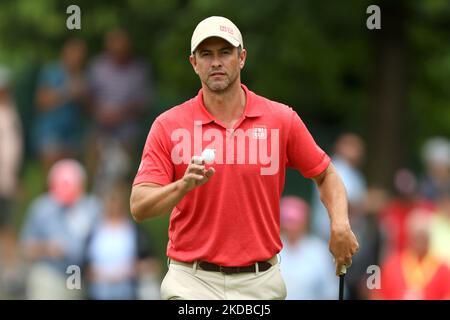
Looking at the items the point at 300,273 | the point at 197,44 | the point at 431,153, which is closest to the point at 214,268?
the point at 197,44

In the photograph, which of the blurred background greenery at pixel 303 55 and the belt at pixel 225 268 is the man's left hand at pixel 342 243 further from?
the blurred background greenery at pixel 303 55

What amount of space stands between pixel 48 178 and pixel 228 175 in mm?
10455

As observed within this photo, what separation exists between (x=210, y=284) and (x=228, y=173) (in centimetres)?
71

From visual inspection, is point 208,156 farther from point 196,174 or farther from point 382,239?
point 382,239

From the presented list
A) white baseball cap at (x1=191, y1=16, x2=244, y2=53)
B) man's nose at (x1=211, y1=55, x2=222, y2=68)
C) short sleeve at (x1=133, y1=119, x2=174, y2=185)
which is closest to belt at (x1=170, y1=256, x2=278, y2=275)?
short sleeve at (x1=133, y1=119, x2=174, y2=185)

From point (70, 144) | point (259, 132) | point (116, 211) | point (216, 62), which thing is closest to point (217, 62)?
point (216, 62)

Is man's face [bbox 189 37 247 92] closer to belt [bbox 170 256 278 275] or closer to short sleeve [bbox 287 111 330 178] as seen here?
short sleeve [bbox 287 111 330 178]

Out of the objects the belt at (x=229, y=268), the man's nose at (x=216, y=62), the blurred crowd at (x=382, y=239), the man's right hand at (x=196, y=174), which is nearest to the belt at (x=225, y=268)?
the belt at (x=229, y=268)

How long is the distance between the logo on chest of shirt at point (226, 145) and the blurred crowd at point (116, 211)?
498 cm

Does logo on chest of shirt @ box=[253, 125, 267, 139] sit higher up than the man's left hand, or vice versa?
logo on chest of shirt @ box=[253, 125, 267, 139]

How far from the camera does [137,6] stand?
1888cm

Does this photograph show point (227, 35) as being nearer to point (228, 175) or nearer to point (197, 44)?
point (197, 44)

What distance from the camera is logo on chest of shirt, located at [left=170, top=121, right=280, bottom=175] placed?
8484mm

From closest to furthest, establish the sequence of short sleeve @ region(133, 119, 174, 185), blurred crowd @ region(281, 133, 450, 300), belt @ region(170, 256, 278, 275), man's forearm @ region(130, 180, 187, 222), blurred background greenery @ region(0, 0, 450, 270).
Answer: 1. man's forearm @ region(130, 180, 187, 222)
2. short sleeve @ region(133, 119, 174, 185)
3. belt @ region(170, 256, 278, 275)
4. blurred crowd @ region(281, 133, 450, 300)
5. blurred background greenery @ region(0, 0, 450, 270)
